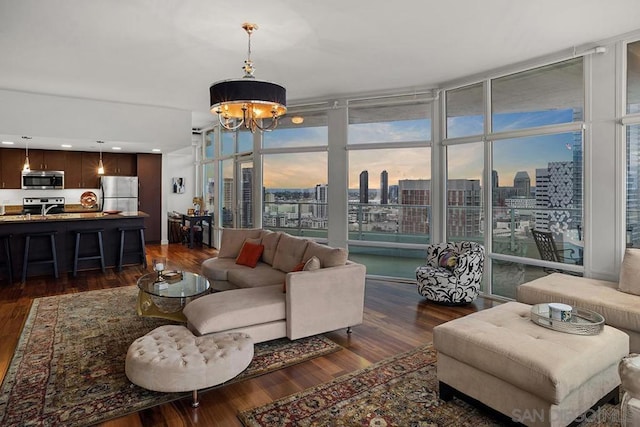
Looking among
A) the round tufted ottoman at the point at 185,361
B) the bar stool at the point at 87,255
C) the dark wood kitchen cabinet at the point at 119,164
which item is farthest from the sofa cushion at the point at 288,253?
the dark wood kitchen cabinet at the point at 119,164

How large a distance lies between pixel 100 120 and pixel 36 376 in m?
4.98

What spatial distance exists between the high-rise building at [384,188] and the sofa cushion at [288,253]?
2.02 meters

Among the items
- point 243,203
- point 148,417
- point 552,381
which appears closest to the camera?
point 552,381

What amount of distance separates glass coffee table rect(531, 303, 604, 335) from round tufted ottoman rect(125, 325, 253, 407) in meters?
2.09

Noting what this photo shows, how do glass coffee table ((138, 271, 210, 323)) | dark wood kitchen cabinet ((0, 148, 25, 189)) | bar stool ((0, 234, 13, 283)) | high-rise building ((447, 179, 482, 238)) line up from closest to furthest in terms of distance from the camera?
1. glass coffee table ((138, 271, 210, 323))
2. high-rise building ((447, 179, 482, 238))
3. bar stool ((0, 234, 13, 283))
4. dark wood kitchen cabinet ((0, 148, 25, 189))

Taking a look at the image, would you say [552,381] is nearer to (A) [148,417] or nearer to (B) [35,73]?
(A) [148,417]

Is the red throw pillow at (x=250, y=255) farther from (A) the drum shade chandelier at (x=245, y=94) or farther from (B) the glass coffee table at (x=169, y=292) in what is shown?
(A) the drum shade chandelier at (x=245, y=94)

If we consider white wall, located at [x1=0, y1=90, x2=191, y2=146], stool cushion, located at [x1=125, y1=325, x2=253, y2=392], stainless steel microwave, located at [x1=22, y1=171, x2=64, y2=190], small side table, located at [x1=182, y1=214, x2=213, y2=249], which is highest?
white wall, located at [x1=0, y1=90, x2=191, y2=146]

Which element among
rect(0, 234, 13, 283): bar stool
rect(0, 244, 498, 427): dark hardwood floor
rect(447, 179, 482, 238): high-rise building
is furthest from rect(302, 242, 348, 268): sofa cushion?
rect(0, 234, 13, 283): bar stool

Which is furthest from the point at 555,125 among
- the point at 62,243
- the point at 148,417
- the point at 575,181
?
the point at 62,243

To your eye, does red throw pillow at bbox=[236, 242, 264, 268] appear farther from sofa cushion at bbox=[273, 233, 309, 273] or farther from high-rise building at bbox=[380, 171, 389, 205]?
high-rise building at bbox=[380, 171, 389, 205]

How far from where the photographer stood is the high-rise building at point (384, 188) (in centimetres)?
612

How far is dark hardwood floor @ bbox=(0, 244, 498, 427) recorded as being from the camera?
8.03 feet

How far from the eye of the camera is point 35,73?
499 cm
